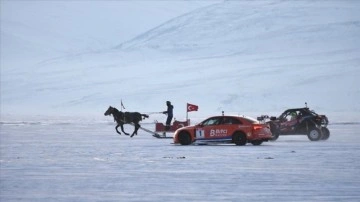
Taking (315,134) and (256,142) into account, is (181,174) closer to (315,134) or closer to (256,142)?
(256,142)

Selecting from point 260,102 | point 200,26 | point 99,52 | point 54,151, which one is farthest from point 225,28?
point 54,151

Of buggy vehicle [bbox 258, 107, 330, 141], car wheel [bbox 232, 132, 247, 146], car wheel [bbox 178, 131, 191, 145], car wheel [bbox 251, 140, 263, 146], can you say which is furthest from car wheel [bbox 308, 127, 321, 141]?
car wheel [bbox 178, 131, 191, 145]

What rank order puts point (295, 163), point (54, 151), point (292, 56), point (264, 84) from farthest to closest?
1. point (292, 56)
2. point (264, 84)
3. point (54, 151)
4. point (295, 163)

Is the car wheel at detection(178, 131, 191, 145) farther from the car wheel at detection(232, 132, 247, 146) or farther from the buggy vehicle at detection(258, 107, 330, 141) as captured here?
the buggy vehicle at detection(258, 107, 330, 141)

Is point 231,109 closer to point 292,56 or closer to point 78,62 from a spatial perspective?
point 292,56

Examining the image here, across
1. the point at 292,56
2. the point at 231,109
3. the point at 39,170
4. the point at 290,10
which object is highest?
the point at 290,10

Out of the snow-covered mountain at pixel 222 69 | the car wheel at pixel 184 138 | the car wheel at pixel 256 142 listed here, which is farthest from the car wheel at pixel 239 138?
the snow-covered mountain at pixel 222 69

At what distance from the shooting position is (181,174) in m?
23.1

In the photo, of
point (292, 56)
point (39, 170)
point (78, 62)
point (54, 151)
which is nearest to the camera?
point (39, 170)

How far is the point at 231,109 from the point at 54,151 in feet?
274

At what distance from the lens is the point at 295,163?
86.7ft

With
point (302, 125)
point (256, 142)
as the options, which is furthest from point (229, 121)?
point (302, 125)

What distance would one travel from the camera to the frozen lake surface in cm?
1867

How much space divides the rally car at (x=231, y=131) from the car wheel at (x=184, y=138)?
0.41 feet
